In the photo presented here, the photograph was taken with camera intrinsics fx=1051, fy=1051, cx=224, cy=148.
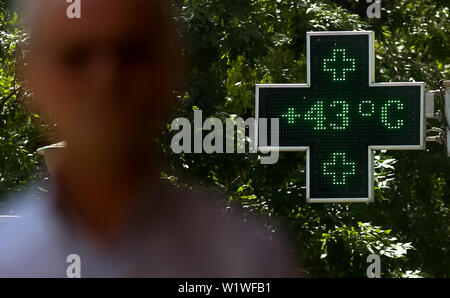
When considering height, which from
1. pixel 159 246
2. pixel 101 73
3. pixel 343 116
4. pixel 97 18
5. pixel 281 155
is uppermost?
pixel 97 18

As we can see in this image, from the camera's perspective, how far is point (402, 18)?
50.9 ft

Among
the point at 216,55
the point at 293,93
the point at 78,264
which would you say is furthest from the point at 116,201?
the point at 216,55

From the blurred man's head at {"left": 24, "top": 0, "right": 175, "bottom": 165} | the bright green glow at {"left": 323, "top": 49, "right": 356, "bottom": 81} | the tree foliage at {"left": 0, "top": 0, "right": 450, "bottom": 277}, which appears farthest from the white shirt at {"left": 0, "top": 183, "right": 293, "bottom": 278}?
the bright green glow at {"left": 323, "top": 49, "right": 356, "bottom": 81}

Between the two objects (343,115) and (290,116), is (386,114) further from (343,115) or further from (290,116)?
(290,116)

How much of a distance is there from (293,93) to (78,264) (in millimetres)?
2007

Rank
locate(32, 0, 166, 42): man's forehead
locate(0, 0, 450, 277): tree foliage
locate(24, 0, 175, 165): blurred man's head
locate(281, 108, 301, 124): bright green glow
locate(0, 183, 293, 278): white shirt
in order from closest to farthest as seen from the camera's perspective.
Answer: locate(0, 183, 293, 278): white shirt, locate(281, 108, 301, 124): bright green glow, locate(24, 0, 175, 165): blurred man's head, locate(32, 0, 166, 42): man's forehead, locate(0, 0, 450, 277): tree foliage

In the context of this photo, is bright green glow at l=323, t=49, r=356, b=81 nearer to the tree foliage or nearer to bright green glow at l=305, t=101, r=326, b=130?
bright green glow at l=305, t=101, r=326, b=130

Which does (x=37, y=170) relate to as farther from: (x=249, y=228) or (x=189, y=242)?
(x=189, y=242)

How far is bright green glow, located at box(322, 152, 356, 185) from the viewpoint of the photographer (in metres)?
7.19

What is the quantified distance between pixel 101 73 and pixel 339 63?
7.29 ft

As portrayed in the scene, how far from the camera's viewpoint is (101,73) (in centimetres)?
853

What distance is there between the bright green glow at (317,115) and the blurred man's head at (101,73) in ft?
5.52

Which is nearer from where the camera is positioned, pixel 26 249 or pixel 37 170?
pixel 26 249

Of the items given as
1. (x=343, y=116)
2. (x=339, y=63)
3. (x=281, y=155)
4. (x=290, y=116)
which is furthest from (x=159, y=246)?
(x=281, y=155)
